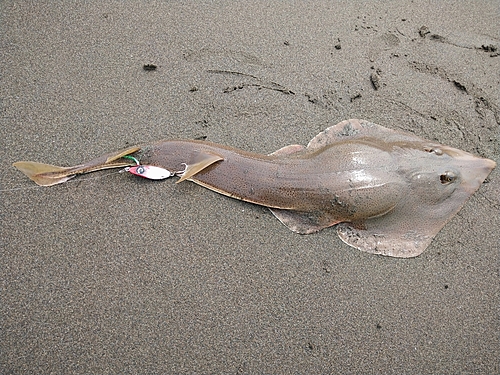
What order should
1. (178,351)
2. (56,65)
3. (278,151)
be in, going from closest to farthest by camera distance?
1. (178,351)
2. (278,151)
3. (56,65)

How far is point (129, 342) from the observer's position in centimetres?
314

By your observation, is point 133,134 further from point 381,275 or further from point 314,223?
point 381,275

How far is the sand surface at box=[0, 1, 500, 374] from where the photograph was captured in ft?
10.4

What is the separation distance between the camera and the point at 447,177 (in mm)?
3539

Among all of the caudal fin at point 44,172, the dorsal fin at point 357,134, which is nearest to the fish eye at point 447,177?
the dorsal fin at point 357,134

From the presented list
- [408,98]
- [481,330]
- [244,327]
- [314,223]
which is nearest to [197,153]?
[314,223]

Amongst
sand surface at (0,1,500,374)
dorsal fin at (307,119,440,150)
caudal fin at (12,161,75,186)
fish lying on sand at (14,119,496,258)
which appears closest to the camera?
sand surface at (0,1,500,374)

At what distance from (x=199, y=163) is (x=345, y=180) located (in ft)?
4.21

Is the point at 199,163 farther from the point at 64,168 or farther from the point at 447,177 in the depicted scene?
the point at 447,177

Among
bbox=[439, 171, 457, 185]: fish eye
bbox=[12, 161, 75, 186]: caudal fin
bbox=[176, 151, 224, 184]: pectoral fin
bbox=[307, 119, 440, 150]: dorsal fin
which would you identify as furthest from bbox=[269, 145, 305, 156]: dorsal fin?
bbox=[12, 161, 75, 186]: caudal fin

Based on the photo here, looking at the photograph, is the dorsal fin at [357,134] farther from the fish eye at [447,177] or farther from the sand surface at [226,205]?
the fish eye at [447,177]

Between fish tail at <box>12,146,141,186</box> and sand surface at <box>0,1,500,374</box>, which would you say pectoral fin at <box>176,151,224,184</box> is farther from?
fish tail at <box>12,146,141,186</box>

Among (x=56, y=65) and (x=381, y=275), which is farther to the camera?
(x=56, y=65)

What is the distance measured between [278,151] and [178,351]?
202 centimetres
